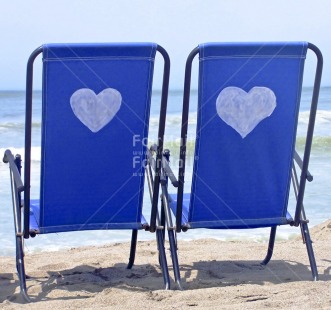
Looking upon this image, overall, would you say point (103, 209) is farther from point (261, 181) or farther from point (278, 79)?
point (278, 79)

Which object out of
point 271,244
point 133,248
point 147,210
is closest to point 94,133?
point 133,248

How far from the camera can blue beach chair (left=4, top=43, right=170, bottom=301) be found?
3557 millimetres

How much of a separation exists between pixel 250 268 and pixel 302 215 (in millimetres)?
581

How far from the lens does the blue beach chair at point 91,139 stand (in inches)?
140

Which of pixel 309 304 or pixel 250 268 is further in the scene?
pixel 250 268

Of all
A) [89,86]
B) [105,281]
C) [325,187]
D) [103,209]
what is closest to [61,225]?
[103,209]

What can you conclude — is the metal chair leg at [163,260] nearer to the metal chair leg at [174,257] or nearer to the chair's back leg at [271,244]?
the metal chair leg at [174,257]

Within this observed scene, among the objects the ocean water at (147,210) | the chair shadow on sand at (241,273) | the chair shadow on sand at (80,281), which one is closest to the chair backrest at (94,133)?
the chair shadow on sand at (80,281)

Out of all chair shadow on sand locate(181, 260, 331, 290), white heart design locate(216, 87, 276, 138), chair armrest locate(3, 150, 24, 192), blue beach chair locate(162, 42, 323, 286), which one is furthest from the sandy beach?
white heart design locate(216, 87, 276, 138)

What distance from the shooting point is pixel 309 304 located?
10.3 feet

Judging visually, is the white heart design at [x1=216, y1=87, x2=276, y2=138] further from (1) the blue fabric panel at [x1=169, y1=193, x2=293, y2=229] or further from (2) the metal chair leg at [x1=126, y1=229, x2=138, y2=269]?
(2) the metal chair leg at [x1=126, y1=229, x2=138, y2=269]

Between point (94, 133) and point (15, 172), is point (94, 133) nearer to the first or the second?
point (94, 133)

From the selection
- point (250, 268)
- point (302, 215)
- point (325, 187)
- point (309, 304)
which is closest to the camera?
point (309, 304)

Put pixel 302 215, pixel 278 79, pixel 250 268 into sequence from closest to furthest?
pixel 278 79 → pixel 302 215 → pixel 250 268
